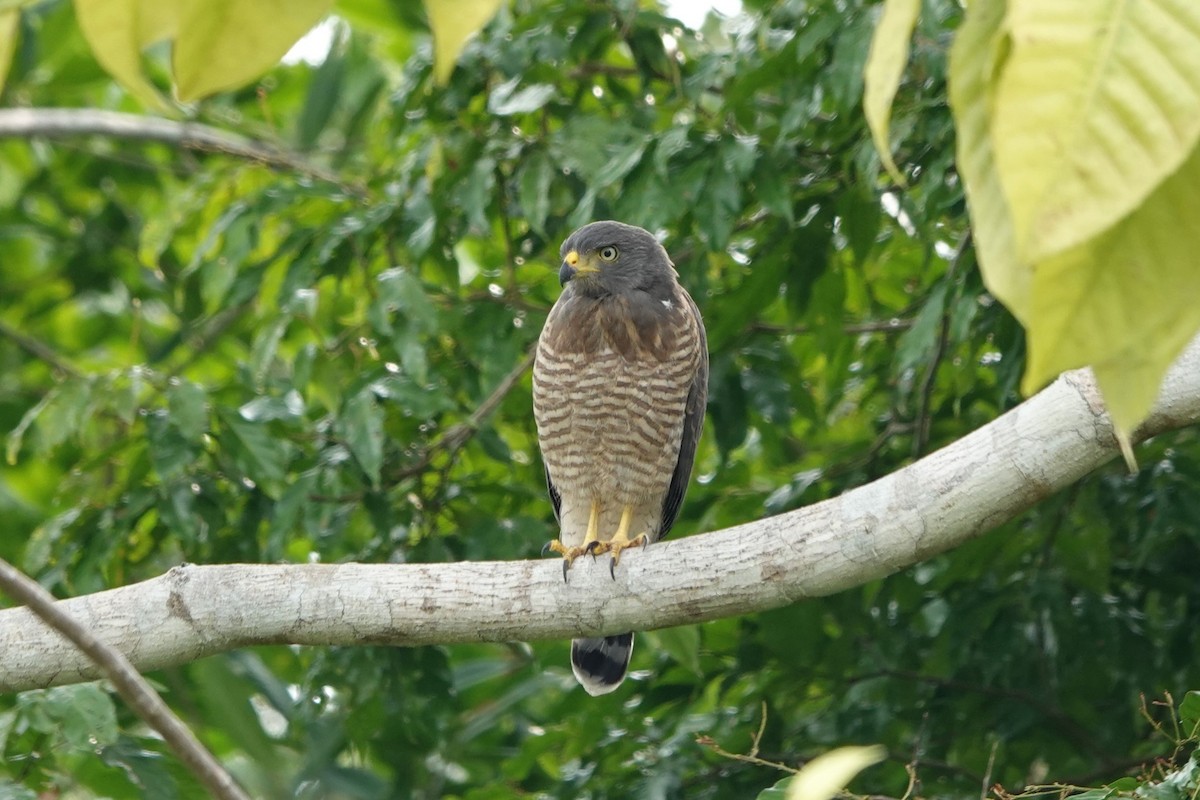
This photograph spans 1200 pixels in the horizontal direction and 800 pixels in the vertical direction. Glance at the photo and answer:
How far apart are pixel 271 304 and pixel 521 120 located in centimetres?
156

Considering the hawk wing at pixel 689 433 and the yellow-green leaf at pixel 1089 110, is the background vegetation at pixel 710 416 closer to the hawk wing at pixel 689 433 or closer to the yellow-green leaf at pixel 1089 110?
the hawk wing at pixel 689 433

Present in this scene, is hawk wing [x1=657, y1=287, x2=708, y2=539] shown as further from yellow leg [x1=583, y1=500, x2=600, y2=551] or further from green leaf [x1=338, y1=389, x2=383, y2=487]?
green leaf [x1=338, y1=389, x2=383, y2=487]

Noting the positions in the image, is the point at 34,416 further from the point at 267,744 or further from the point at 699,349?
the point at 699,349

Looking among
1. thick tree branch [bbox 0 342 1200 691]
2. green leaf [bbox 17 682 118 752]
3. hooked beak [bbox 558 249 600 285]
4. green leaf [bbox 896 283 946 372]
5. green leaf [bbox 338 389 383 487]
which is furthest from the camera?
hooked beak [bbox 558 249 600 285]

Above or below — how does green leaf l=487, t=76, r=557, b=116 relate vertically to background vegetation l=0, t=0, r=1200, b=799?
above

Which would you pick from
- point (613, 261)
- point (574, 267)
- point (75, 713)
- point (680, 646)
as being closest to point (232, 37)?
point (75, 713)

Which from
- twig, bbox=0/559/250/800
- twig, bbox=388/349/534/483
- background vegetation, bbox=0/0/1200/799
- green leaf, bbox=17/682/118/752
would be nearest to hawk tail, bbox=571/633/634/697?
background vegetation, bbox=0/0/1200/799

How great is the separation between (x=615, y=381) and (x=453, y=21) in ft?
12.8

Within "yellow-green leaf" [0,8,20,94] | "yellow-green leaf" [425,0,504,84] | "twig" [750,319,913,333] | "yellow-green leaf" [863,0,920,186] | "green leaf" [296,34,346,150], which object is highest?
"yellow-green leaf" [0,8,20,94]

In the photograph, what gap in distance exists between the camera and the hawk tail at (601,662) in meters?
4.53

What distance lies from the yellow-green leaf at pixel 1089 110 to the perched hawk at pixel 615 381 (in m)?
3.80

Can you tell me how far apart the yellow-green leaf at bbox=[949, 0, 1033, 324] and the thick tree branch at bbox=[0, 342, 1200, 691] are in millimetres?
2111

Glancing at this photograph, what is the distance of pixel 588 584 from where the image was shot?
3.24 m

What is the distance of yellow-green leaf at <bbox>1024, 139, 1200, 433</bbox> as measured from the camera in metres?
0.67
